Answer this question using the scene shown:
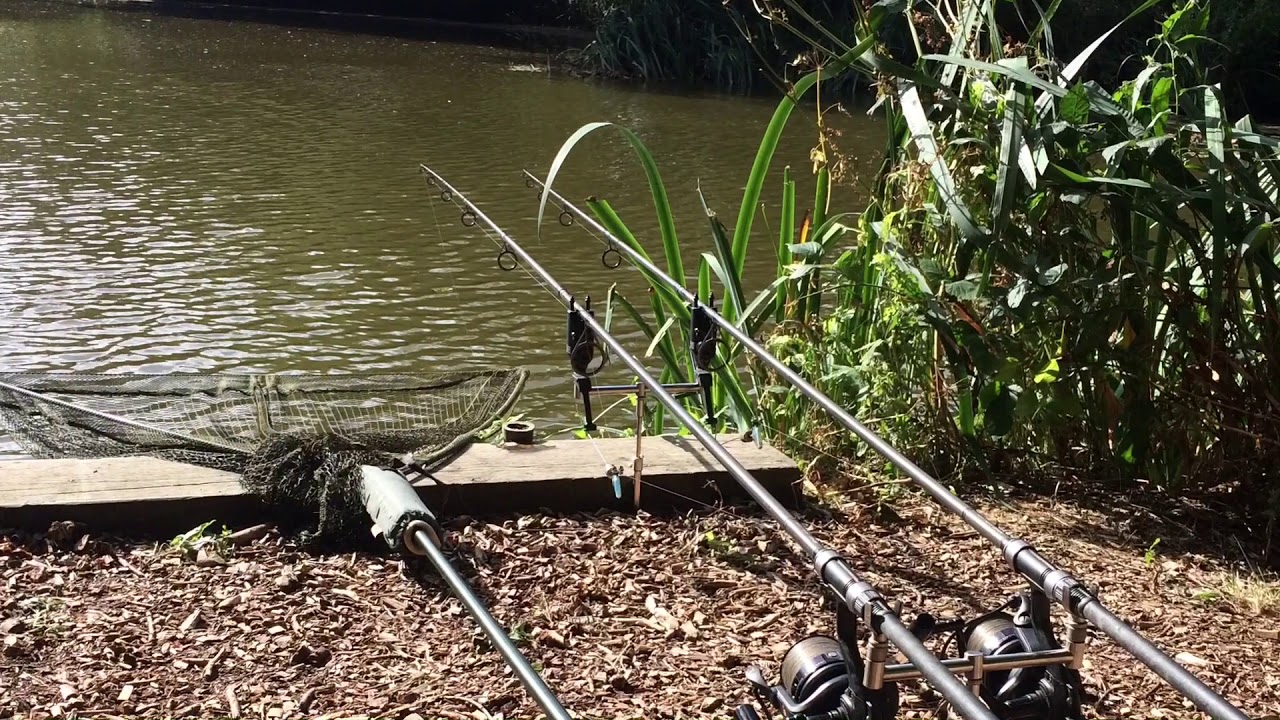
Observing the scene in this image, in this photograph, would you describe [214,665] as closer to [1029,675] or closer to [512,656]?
[512,656]

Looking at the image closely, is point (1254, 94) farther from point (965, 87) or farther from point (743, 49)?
point (965, 87)

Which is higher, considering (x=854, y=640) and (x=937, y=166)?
(x=937, y=166)

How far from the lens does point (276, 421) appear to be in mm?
4309

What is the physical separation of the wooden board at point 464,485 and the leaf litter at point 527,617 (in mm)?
66

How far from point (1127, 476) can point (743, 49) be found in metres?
17.5

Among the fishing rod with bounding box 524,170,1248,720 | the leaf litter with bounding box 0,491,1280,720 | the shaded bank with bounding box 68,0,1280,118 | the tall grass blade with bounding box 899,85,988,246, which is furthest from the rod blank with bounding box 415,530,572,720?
the shaded bank with bounding box 68,0,1280,118

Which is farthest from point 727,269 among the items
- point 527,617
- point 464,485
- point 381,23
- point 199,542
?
point 381,23

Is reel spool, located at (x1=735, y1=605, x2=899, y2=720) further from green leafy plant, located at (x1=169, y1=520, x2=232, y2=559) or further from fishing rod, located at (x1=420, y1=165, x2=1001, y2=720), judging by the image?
green leafy plant, located at (x1=169, y1=520, x2=232, y2=559)

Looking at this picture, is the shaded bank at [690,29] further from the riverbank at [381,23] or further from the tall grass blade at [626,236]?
the tall grass blade at [626,236]

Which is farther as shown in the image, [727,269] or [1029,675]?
[727,269]

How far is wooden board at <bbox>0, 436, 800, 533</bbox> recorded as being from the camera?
3352 mm

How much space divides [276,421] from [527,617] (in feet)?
5.28

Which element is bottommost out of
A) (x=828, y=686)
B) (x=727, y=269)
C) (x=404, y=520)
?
(x=404, y=520)

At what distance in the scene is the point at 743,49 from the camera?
20.7m
